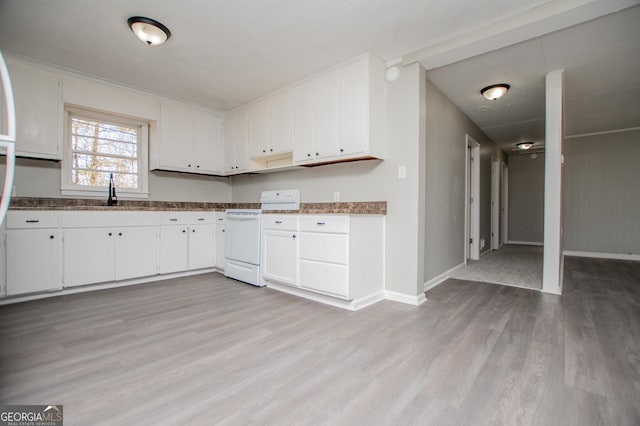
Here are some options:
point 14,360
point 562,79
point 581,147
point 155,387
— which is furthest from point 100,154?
point 581,147

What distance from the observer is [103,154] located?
3760mm

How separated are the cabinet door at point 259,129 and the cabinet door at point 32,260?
237cm

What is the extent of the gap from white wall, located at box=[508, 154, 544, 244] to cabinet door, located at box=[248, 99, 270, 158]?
6903 mm

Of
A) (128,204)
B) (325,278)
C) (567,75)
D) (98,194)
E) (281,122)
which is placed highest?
(567,75)

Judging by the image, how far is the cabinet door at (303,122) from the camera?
335 centimetres

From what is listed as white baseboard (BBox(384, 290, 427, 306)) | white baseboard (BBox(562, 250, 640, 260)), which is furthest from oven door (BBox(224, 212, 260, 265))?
white baseboard (BBox(562, 250, 640, 260))

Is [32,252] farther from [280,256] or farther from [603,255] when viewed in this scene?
[603,255]

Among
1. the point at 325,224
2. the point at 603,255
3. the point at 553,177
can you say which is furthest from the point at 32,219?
the point at 603,255

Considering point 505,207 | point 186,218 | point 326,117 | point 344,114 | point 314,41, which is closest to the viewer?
point 314,41

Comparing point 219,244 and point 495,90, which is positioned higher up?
point 495,90

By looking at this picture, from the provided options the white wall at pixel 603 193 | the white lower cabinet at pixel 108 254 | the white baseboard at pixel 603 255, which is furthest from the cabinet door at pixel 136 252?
the white wall at pixel 603 193

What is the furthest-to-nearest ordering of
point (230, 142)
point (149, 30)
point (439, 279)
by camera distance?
1. point (230, 142)
2. point (439, 279)
3. point (149, 30)

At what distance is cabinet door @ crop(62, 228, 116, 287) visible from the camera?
10.1 feet

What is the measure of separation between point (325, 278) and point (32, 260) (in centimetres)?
287
